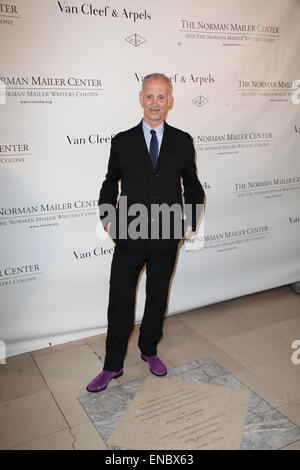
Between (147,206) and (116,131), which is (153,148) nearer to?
(147,206)

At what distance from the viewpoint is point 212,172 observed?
292cm

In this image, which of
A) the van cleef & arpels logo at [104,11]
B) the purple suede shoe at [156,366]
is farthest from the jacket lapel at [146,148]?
the purple suede shoe at [156,366]

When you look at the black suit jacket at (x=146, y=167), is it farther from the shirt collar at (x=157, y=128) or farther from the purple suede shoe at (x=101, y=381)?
the purple suede shoe at (x=101, y=381)

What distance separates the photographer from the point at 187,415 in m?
1.98

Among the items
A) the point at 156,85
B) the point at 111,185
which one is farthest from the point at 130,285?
the point at 156,85

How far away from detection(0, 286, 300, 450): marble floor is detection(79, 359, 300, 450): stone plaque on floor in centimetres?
2

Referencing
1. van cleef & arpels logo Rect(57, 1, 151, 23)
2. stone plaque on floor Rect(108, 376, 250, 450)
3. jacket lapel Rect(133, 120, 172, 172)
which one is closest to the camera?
stone plaque on floor Rect(108, 376, 250, 450)

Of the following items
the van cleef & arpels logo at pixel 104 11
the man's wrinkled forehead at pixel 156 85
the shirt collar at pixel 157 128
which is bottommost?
the shirt collar at pixel 157 128

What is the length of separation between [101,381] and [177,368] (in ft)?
1.50

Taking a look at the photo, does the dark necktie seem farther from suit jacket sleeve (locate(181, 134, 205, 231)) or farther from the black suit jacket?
suit jacket sleeve (locate(181, 134, 205, 231))

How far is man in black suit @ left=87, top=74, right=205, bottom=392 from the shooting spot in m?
1.99

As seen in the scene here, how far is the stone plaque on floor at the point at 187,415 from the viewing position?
183cm

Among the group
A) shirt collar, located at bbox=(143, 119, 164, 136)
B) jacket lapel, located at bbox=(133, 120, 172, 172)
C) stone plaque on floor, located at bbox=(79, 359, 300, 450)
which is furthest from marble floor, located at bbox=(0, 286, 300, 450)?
shirt collar, located at bbox=(143, 119, 164, 136)

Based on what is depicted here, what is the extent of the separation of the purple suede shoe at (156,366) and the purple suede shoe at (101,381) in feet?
0.71
